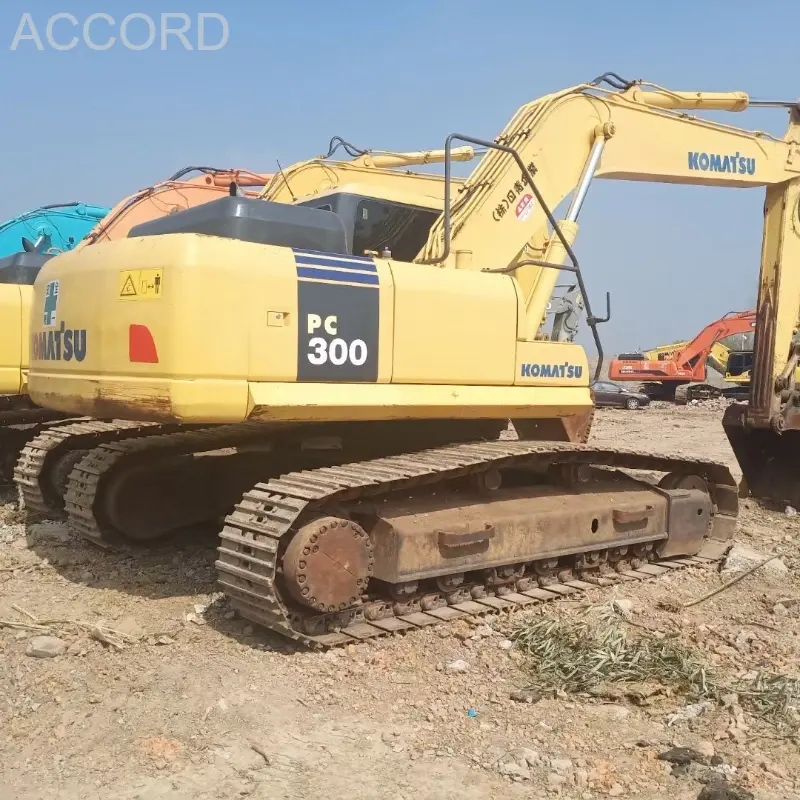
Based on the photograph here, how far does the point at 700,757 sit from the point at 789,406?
511 cm

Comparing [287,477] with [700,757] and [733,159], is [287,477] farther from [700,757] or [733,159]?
[733,159]

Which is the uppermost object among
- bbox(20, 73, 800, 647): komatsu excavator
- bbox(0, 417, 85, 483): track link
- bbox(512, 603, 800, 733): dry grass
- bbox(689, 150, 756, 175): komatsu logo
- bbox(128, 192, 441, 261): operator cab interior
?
bbox(689, 150, 756, 175): komatsu logo

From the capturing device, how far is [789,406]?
791 cm

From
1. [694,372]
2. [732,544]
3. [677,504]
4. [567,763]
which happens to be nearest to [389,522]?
[567,763]

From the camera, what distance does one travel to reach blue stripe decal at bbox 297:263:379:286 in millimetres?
4691

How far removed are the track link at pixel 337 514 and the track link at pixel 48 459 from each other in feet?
8.23

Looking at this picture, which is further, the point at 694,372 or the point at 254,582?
the point at 694,372

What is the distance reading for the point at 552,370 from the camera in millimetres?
5801

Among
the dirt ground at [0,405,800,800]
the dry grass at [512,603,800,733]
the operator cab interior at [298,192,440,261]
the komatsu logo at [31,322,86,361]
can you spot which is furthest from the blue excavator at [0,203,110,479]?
the dry grass at [512,603,800,733]

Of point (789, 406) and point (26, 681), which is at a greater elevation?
point (789, 406)

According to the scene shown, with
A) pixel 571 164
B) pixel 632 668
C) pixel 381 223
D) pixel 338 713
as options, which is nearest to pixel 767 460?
pixel 571 164

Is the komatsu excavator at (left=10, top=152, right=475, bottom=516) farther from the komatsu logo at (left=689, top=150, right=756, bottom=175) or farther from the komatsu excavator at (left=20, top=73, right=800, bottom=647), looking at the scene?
the komatsu logo at (left=689, top=150, right=756, bottom=175)

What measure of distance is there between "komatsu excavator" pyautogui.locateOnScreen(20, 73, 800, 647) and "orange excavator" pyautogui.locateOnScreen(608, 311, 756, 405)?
68.4 feet

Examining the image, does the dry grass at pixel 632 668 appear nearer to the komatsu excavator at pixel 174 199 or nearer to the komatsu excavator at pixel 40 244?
the komatsu excavator at pixel 174 199
